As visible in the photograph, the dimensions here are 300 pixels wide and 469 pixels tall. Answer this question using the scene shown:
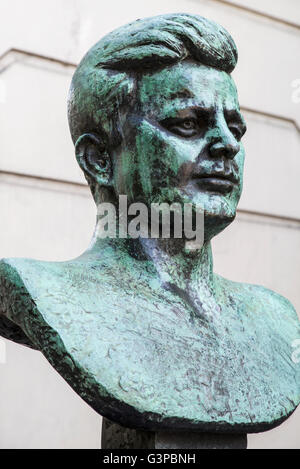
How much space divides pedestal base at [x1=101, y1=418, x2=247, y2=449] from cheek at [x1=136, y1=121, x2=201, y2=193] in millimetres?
813

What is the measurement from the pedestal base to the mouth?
2.68 feet

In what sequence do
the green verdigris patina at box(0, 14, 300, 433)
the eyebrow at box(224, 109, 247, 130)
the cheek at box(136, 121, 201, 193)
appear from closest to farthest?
1. the green verdigris patina at box(0, 14, 300, 433)
2. the cheek at box(136, 121, 201, 193)
3. the eyebrow at box(224, 109, 247, 130)

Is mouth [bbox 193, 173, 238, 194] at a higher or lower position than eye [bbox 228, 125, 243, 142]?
lower

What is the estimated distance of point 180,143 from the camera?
2953mm

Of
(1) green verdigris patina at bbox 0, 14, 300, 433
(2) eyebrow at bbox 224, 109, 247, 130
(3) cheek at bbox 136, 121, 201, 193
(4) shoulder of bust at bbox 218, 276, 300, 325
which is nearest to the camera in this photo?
(1) green verdigris patina at bbox 0, 14, 300, 433

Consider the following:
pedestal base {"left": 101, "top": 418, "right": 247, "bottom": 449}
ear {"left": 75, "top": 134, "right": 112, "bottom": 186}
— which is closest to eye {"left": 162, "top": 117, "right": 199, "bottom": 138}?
ear {"left": 75, "top": 134, "right": 112, "bottom": 186}

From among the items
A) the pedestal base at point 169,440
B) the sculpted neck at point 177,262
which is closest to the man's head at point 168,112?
the sculpted neck at point 177,262

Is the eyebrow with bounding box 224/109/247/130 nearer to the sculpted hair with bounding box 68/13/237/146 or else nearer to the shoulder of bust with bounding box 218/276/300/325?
the sculpted hair with bounding box 68/13/237/146

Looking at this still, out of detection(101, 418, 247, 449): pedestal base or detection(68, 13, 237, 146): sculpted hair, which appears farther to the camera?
detection(68, 13, 237, 146): sculpted hair

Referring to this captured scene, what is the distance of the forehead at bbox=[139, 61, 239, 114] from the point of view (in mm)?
2975

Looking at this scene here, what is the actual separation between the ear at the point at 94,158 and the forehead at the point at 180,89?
234mm

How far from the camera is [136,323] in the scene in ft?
9.30

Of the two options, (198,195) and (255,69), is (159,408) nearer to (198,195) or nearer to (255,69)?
(198,195)

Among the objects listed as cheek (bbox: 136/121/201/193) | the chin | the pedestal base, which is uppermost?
cheek (bbox: 136/121/201/193)
